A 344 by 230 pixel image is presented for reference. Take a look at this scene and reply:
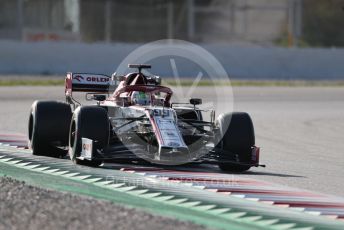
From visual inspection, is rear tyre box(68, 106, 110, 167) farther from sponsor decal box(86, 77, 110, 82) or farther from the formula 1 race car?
sponsor decal box(86, 77, 110, 82)

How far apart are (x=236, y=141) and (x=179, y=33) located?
45270 mm

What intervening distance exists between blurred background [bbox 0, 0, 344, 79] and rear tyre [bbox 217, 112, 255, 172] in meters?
24.6

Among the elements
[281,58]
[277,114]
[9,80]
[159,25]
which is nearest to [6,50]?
[9,80]

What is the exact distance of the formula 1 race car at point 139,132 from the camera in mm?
11922

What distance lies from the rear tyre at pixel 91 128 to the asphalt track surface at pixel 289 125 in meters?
1.54

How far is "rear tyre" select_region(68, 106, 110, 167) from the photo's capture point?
12.0 meters

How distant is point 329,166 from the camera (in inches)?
527

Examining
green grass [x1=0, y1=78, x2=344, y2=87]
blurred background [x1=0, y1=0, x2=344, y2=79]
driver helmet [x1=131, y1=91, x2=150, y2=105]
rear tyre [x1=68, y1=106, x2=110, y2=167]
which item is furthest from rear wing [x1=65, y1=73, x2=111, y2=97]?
blurred background [x1=0, y1=0, x2=344, y2=79]

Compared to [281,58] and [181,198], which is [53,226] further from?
[281,58]

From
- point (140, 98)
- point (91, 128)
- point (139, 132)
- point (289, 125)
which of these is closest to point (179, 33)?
point (289, 125)

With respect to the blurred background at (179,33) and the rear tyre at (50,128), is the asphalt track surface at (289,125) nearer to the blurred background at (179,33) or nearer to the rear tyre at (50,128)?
the rear tyre at (50,128)

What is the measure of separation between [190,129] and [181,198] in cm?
325

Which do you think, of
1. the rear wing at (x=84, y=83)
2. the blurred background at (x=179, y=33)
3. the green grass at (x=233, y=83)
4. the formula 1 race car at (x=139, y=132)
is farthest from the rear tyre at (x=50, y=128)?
the blurred background at (x=179, y=33)

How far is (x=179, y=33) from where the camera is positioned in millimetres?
57500
